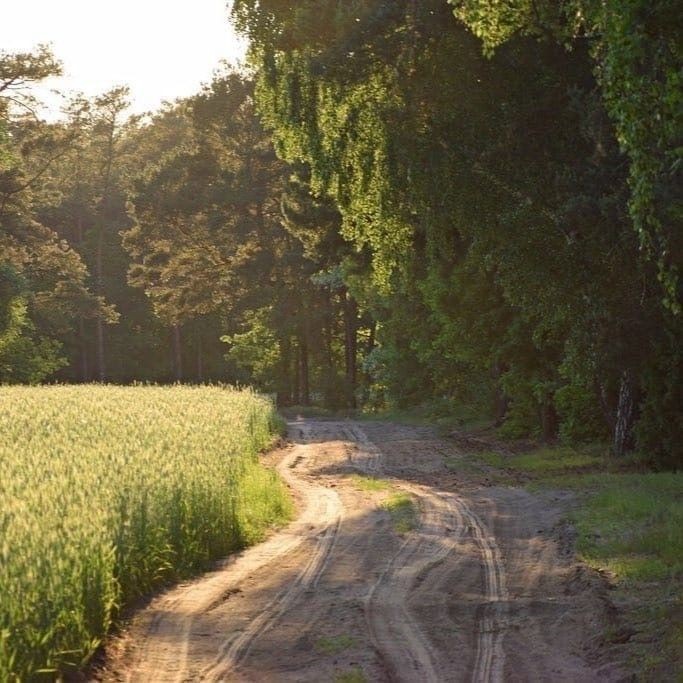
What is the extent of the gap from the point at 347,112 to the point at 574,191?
388 centimetres

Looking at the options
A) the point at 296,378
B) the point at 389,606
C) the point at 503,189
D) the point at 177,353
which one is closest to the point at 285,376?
the point at 296,378

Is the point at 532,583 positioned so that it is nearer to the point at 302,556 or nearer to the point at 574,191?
the point at 302,556

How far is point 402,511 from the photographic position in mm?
20422

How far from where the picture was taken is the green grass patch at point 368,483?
24094mm

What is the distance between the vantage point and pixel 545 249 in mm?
20234

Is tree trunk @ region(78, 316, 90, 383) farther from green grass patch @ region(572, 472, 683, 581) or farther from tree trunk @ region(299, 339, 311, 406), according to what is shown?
green grass patch @ region(572, 472, 683, 581)

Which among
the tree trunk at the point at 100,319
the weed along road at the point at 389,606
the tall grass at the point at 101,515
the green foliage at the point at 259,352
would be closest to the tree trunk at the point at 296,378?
the green foliage at the point at 259,352

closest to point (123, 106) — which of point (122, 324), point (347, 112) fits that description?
point (122, 324)

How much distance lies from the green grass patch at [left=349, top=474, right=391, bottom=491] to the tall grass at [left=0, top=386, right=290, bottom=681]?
216cm

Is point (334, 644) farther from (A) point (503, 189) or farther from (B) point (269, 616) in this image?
(A) point (503, 189)

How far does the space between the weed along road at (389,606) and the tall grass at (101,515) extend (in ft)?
1.43

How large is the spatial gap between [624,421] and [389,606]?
1603 centimetres

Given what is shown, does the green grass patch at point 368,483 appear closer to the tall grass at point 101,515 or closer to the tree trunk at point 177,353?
the tall grass at point 101,515

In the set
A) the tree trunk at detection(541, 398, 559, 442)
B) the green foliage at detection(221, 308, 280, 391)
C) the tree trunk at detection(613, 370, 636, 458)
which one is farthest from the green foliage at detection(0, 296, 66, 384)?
the tree trunk at detection(613, 370, 636, 458)
